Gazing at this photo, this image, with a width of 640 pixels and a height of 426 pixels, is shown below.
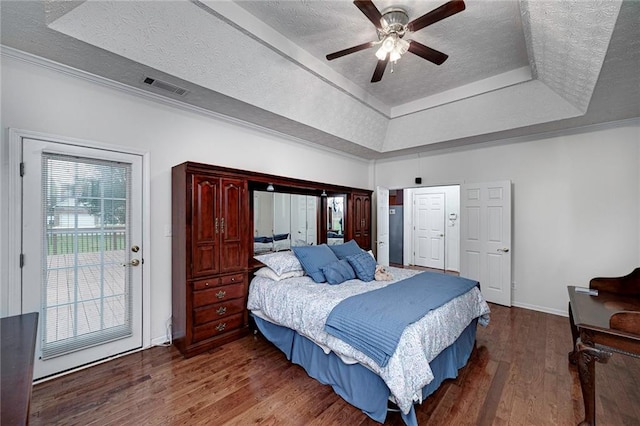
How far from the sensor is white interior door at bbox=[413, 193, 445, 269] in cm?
702

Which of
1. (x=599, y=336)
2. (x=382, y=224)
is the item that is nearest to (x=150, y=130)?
(x=599, y=336)

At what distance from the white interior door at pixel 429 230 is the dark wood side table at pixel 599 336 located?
16.4ft

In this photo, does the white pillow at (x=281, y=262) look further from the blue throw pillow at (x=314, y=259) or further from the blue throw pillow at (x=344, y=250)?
the blue throw pillow at (x=344, y=250)

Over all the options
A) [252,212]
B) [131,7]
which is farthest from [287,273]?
[131,7]

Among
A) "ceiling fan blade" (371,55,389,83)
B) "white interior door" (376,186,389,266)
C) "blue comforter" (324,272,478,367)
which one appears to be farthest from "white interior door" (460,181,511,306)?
"ceiling fan blade" (371,55,389,83)

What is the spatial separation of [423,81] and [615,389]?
3.73 m

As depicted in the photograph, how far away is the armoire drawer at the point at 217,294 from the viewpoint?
2.83m

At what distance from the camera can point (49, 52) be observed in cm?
225

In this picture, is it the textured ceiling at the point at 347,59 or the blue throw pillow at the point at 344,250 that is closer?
the textured ceiling at the point at 347,59

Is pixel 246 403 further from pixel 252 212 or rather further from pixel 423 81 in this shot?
pixel 423 81

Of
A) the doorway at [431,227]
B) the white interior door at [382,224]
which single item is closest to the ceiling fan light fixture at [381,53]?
the white interior door at [382,224]

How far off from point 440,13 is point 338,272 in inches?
97.7

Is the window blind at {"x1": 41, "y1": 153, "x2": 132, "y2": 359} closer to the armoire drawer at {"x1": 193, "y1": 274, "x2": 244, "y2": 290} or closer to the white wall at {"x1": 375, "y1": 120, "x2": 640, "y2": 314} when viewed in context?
the armoire drawer at {"x1": 193, "y1": 274, "x2": 244, "y2": 290}

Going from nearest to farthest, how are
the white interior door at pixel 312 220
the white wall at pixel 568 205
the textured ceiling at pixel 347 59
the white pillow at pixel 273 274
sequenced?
the textured ceiling at pixel 347 59, the white pillow at pixel 273 274, the white wall at pixel 568 205, the white interior door at pixel 312 220
